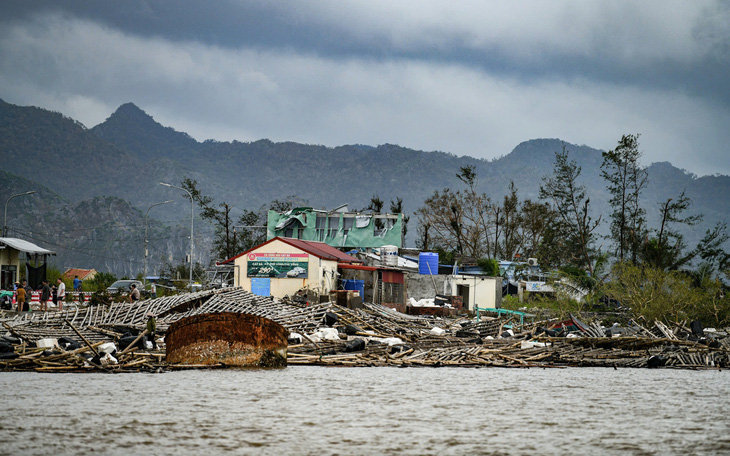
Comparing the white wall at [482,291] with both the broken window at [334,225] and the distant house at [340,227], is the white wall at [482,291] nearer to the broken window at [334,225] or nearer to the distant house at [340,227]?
the distant house at [340,227]

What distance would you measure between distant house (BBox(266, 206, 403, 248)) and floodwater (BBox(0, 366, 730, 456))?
53822mm

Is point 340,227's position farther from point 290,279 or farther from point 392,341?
point 392,341

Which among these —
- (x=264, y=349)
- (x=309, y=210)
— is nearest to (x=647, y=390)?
(x=264, y=349)

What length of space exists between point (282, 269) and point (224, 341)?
2631 centimetres

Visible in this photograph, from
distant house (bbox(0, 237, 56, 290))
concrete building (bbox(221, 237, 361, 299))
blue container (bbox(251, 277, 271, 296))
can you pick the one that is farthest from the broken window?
blue container (bbox(251, 277, 271, 296))

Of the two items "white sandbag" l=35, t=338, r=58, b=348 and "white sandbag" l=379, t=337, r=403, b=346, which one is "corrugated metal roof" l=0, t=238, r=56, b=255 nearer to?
"white sandbag" l=35, t=338, r=58, b=348

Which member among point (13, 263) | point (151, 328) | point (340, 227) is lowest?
point (151, 328)

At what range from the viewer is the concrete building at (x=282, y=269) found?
164ft

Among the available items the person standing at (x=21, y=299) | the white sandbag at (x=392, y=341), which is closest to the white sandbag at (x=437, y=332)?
the white sandbag at (x=392, y=341)

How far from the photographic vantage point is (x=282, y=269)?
50562 millimetres

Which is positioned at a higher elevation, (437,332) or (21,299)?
(21,299)

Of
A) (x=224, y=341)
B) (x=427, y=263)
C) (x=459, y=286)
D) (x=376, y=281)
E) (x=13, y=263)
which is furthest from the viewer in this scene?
(x=459, y=286)

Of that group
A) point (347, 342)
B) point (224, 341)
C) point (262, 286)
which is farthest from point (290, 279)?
point (224, 341)

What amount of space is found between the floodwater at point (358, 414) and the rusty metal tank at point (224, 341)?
0.62 metres
